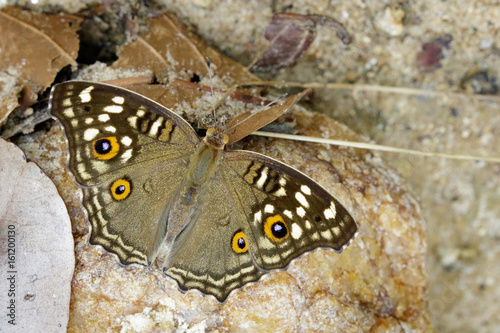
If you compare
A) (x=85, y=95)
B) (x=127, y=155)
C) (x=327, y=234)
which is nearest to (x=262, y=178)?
(x=327, y=234)

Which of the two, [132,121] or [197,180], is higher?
[132,121]

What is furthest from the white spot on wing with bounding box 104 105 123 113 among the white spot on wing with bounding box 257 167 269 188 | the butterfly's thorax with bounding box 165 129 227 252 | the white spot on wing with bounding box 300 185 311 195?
the white spot on wing with bounding box 300 185 311 195

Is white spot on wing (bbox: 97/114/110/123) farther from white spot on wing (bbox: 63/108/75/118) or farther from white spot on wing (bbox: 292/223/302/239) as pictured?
white spot on wing (bbox: 292/223/302/239)

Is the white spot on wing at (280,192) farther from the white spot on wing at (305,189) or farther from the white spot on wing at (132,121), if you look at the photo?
the white spot on wing at (132,121)

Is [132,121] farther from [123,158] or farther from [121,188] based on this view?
[121,188]

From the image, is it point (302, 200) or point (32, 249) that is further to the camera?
point (32, 249)

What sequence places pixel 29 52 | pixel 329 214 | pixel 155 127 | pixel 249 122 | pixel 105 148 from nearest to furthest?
1. pixel 329 214
2. pixel 105 148
3. pixel 155 127
4. pixel 249 122
5. pixel 29 52
